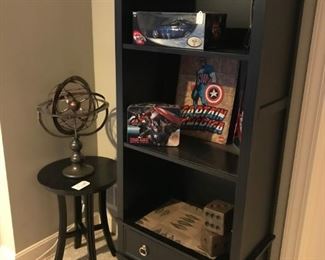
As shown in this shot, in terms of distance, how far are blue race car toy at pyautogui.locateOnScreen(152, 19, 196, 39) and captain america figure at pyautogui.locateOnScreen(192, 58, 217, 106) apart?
0.26m

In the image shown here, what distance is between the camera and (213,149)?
1.32 meters

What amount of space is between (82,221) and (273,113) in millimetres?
1353

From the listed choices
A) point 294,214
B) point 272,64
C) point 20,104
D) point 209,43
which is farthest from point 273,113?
point 20,104

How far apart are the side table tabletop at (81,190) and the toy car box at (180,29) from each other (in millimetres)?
731

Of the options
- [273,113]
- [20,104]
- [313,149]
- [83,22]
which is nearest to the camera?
[273,113]

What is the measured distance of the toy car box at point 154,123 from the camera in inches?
52.4

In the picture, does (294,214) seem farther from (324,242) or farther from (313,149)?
(313,149)

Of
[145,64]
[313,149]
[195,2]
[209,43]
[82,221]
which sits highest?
[195,2]

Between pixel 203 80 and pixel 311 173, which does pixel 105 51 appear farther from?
pixel 311 173

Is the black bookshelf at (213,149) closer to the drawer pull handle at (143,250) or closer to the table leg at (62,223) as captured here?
the drawer pull handle at (143,250)

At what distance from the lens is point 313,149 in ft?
4.28

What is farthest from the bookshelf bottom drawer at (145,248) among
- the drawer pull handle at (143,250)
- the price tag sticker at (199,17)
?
the price tag sticker at (199,17)

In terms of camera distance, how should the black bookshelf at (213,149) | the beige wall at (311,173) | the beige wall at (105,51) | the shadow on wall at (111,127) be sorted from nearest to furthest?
the black bookshelf at (213,149), the beige wall at (311,173), the beige wall at (105,51), the shadow on wall at (111,127)

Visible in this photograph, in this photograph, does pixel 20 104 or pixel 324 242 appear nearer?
pixel 324 242
